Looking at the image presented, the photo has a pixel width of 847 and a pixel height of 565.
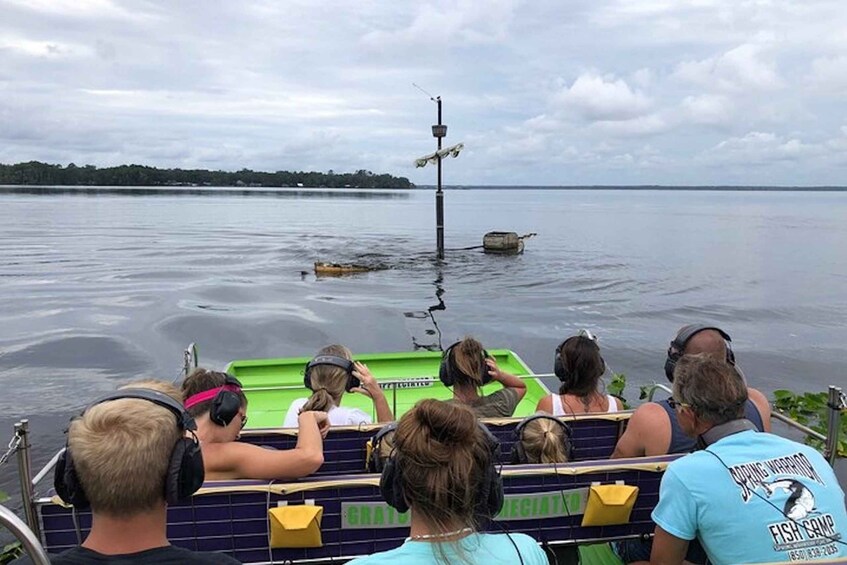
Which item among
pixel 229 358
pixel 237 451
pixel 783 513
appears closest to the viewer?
pixel 783 513

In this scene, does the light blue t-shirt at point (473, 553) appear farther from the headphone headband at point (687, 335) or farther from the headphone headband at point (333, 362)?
the headphone headband at point (687, 335)

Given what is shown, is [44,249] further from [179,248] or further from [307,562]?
[307,562]

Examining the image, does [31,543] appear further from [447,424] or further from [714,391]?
[714,391]

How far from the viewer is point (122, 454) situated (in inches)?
79.4

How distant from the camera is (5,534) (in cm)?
689

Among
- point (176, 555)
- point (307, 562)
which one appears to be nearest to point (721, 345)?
point (307, 562)

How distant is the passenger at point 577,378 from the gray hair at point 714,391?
4.91ft

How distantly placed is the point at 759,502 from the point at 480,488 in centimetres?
132

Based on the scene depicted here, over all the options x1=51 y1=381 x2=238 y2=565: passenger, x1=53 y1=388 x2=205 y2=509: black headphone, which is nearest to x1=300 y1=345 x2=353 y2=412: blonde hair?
x1=53 y1=388 x2=205 y2=509: black headphone

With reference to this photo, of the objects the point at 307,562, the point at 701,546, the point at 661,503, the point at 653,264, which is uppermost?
the point at 661,503

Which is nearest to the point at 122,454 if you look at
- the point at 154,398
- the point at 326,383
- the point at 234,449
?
the point at 154,398

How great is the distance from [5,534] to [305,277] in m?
23.4

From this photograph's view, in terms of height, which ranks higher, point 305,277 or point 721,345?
point 721,345

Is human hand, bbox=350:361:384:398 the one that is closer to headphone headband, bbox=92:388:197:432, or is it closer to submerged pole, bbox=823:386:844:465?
headphone headband, bbox=92:388:197:432
